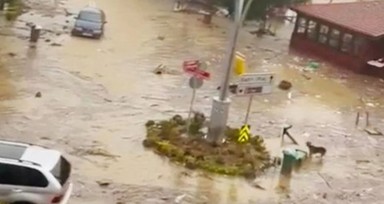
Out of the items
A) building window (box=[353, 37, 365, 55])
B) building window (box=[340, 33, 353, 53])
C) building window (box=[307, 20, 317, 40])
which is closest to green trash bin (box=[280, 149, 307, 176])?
building window (box=[353, 37, 365, 55])

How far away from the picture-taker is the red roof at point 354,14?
40.1 m

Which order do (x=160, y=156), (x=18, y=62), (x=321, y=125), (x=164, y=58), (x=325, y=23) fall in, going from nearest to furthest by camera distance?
(x=160, y=156) → (x=321, y=125) → (x=18, y=62) → (x=164, y=58) → (x=325, y=23)

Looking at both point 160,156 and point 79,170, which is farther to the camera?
point 160,156

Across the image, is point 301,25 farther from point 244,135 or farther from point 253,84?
point 244,135

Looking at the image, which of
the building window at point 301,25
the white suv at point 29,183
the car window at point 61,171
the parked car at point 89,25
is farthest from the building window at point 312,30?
the white suv at point 29,183

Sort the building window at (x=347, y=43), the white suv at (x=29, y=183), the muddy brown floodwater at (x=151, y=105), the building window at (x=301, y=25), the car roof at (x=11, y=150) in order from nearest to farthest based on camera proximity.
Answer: the white suv at (x=29, y=183)
the car roof at (x=11, y=150)
the muddy brown floodwater at (x=151, y=105)
the building window at (x=347, y=43)
the building window at (x=301, y=25)

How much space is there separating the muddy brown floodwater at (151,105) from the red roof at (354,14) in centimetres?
213

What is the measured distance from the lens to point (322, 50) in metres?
42.0

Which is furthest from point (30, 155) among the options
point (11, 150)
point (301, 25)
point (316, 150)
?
point (301, 25)

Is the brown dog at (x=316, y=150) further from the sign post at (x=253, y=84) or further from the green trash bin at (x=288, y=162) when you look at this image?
the sign post at (x=253, y=84)

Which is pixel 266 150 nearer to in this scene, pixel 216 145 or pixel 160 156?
pixel 216 145

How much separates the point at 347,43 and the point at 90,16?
39.3 ft

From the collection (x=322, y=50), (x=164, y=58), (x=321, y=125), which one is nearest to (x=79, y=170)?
(x=321, y=125)

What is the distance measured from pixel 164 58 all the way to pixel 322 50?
28.1ft
